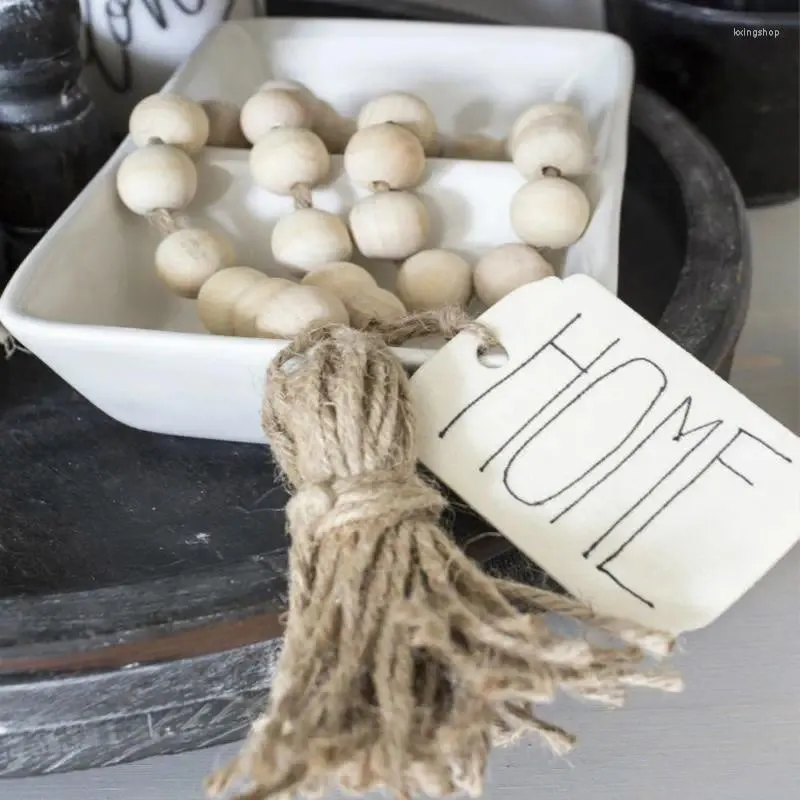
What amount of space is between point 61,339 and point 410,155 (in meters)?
0.14

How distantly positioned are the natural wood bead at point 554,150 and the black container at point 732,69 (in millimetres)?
146

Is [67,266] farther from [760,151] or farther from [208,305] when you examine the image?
[760,151]

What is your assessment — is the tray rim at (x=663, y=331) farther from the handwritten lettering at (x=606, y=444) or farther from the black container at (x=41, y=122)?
the black container at (x=41, y=122)

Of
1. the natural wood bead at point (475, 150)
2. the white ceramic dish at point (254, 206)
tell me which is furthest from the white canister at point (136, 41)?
the natural wood bead at point (475, 150)

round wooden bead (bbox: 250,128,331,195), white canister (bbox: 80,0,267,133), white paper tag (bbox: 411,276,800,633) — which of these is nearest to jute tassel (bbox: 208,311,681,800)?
white paper tag (bbox: 411,276,800,633)

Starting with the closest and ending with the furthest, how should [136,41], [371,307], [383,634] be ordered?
[383,634], [371,307], [136,41]

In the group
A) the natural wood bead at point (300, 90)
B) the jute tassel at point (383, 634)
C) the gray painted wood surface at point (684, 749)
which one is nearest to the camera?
the jute tassel at point (383, 634)

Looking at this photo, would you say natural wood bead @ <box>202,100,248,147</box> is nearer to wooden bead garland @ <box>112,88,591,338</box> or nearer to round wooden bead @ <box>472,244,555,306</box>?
wooden bead garland @ <box>112,88,591,338</box>

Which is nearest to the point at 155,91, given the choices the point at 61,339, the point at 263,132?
the point at 263,132

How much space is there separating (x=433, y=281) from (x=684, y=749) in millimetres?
169

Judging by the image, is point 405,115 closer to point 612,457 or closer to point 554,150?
point 554,150

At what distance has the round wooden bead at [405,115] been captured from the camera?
39cm

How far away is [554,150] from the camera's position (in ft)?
1.18

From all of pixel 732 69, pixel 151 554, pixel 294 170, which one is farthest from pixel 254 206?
pixel 732 69
